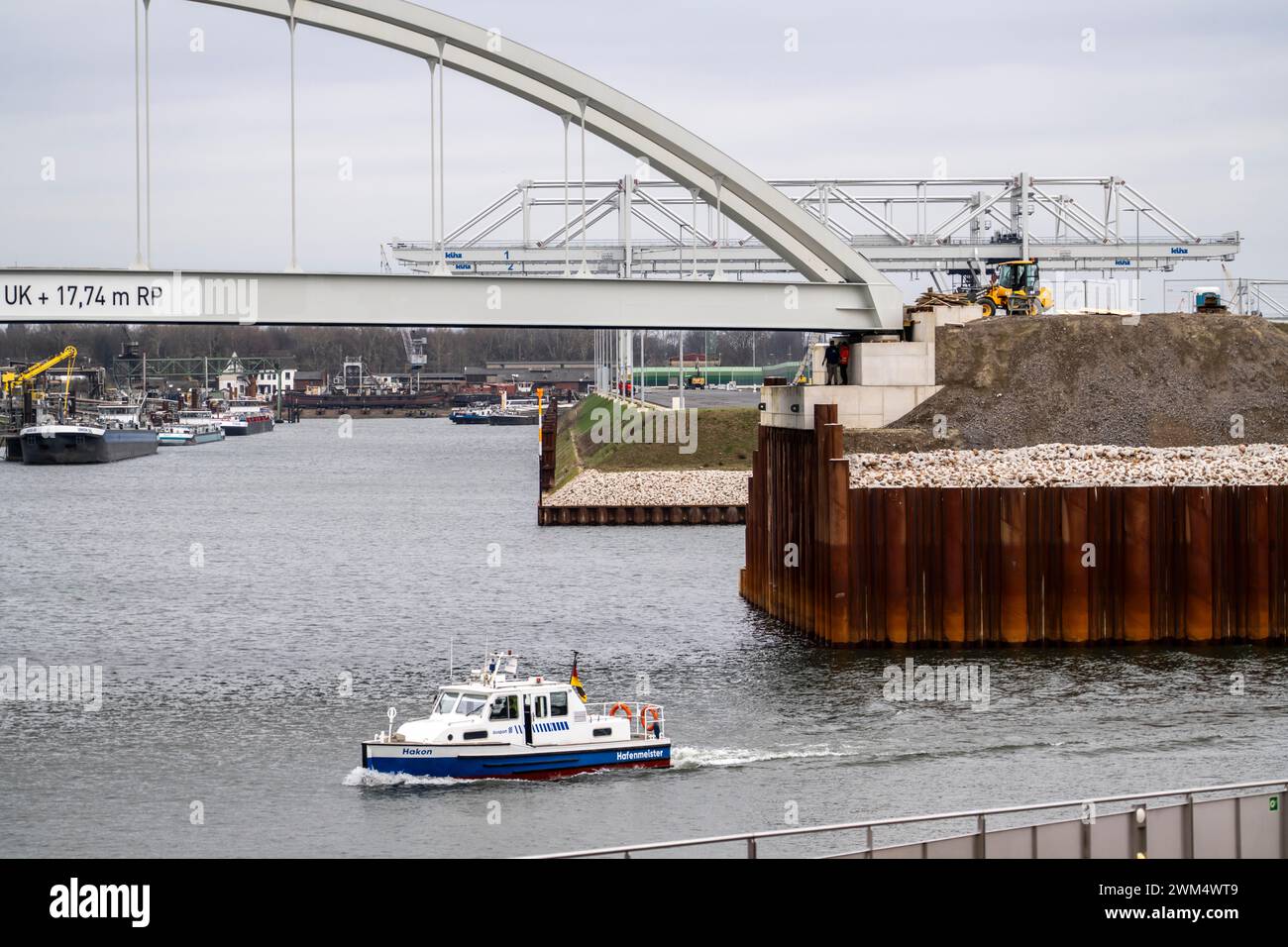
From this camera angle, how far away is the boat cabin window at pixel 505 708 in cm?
3422

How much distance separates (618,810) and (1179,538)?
21.4 meters

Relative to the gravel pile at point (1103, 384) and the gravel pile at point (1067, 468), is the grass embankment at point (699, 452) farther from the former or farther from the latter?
the gravel pile at point (1067, 468)

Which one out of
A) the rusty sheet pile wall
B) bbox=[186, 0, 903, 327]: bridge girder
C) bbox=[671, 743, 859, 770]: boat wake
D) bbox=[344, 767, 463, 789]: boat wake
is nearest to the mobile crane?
bbox=[186, 0, 903, 327]: bridge girder

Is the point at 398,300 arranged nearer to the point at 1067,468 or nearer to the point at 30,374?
the point at 1067,468

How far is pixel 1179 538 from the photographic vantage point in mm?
45656

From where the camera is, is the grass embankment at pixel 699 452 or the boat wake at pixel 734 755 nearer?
the boat wake at pixel 734 755

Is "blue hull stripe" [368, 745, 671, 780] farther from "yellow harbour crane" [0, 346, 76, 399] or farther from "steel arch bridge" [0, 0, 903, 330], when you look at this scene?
"yellow harbour crane" [0, 346, 76, 399]

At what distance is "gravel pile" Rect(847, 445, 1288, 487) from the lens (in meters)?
47.8

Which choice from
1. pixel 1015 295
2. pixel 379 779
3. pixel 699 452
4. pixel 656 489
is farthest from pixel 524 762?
pixel 699 452

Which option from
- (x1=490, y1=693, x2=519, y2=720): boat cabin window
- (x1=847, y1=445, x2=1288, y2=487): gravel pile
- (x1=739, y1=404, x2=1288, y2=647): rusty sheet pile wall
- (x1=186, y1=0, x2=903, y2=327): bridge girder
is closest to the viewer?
(x1=490, y1=693, x2=519, y2=720): boat cabin window

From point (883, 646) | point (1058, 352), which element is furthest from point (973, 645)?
point (1058, 352)
